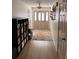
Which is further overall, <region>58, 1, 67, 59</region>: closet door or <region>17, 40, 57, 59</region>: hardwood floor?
<region>17, 40, 57, 59</region>: hardwood floor

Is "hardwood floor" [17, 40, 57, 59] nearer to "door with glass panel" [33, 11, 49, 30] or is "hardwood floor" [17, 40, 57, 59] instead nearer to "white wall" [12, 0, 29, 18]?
"white wall" [12, 0, 29, 18]

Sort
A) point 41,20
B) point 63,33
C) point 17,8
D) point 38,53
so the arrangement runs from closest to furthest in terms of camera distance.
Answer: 1. point 63,33
2. point 38,53
3. point 17,8
4. point 41,20

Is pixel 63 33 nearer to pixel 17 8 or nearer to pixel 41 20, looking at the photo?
pixel 17 8

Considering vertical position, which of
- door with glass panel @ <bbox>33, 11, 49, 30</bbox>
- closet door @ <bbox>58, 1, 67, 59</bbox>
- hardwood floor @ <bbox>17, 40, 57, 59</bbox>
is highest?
door with glass panel @ <bbox>33, 11, 49, 30</bbox>

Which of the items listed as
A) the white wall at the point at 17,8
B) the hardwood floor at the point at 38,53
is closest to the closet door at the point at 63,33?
the hardwood floor at the point at 38,53

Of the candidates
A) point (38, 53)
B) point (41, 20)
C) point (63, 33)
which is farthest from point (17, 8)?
point (41, 20)

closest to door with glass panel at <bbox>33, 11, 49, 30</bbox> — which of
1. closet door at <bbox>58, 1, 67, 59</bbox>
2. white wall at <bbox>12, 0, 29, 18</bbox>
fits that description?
white wall at <bbox>12, 0, 29, 18</bbox>

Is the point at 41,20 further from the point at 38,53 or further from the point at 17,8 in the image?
the point at 38,53

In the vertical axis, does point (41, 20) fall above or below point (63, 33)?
above

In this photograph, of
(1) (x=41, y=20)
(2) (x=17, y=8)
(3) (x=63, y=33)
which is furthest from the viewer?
(1) (x=41, y=20)

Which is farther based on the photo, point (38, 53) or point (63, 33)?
point (38, 53)

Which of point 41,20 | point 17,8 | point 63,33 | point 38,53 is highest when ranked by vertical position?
point 17,8
